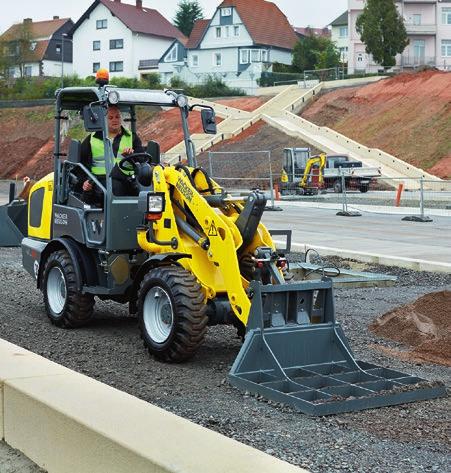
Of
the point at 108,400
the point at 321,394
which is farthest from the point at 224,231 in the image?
the point at 108,400

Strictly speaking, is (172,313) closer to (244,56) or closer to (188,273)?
(188,273)

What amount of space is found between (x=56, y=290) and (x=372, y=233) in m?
14.0

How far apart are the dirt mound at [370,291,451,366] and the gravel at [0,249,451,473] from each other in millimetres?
211

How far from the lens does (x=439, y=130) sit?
55.1 metres

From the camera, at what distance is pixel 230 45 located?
97750mm

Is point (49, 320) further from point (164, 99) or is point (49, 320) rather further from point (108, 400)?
point (108, 400)

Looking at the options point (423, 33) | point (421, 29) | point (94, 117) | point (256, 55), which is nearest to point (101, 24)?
point (256, 55)

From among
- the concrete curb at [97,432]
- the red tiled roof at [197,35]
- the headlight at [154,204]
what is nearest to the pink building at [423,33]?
the red tiled roof at [197,35]

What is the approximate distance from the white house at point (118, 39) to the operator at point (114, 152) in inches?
3564

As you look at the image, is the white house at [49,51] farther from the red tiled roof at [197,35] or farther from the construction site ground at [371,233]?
the construction site ground at [371,233]

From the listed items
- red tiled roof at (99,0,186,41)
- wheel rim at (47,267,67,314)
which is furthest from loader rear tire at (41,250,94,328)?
red tiled roof at (99,0,186,41)

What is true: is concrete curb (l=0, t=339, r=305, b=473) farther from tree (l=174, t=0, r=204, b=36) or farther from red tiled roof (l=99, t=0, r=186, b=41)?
tree (l=174, t=0, r=204, b=36)

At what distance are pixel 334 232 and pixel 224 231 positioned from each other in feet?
51.3

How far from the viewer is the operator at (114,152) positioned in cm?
971
